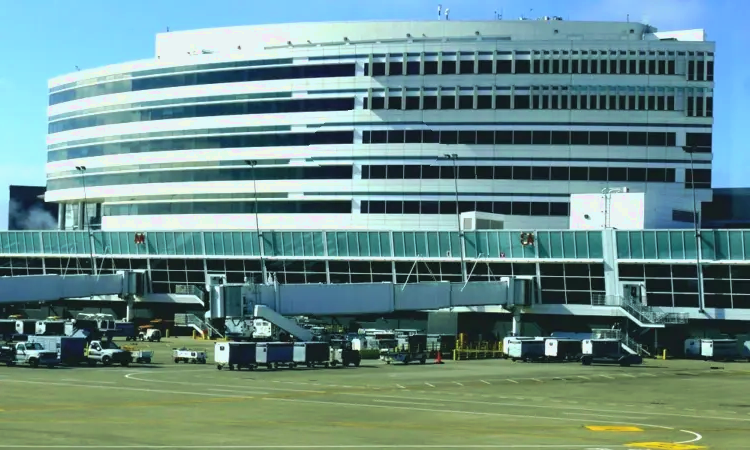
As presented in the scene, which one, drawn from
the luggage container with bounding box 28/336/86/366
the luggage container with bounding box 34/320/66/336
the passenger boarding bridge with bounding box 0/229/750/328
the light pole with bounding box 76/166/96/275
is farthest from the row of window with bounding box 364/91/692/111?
the luggage container with bounding box 28/336/86/366

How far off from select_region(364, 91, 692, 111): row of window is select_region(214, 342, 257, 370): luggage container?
2709 inches

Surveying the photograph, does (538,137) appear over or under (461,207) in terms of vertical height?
over

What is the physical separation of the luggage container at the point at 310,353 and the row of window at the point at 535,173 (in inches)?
2295

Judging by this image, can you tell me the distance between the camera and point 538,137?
6048 inches

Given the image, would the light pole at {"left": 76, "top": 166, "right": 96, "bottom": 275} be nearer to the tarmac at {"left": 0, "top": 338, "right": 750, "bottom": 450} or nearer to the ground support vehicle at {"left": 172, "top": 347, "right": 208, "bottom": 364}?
the ground support vehicle at {"left": 172, "top": 347, "right": 208, "bottom": 364}

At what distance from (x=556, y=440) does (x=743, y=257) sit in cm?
8161

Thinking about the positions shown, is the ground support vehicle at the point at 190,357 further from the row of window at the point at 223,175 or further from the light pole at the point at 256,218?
the row of window at the point at 223,175

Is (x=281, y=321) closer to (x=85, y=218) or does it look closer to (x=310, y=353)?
(x=310, y=353)

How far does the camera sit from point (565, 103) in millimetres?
153000

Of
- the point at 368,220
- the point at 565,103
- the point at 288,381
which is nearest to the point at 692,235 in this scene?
the point at 565,103

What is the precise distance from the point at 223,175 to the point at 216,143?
4.31 meters

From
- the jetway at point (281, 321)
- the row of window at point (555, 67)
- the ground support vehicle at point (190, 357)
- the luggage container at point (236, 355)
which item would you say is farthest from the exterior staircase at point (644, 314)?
the luggage container at point (236, 355)

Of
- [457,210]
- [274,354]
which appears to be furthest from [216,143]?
[274,354]

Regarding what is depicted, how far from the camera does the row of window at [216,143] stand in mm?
158000
